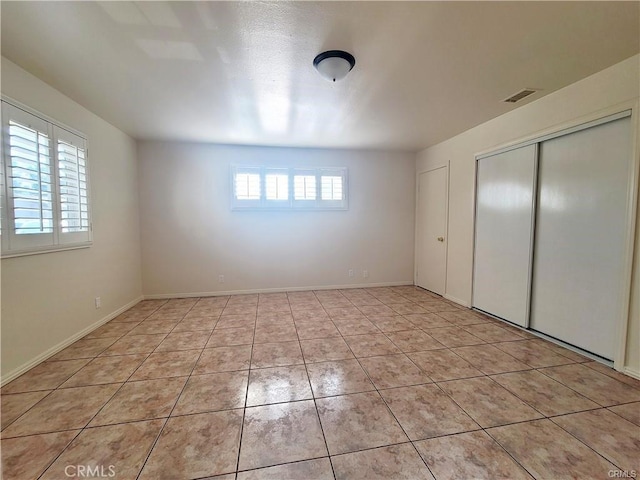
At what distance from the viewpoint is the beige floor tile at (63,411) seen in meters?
1.61

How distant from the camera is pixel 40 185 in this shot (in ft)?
7.61

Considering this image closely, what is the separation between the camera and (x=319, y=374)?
7.18 ft

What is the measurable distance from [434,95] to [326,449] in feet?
10.2

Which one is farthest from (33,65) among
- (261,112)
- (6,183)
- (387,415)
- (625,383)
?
(625,383)

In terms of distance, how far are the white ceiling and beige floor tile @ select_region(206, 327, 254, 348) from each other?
2.54 meters

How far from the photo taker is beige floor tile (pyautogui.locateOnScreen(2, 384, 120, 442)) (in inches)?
63.2

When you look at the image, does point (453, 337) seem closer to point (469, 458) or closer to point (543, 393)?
point (543, 393)

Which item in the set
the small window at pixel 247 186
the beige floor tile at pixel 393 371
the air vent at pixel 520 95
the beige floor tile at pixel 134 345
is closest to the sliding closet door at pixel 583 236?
the air vent at pixel 520 95

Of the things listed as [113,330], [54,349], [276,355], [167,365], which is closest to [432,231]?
[276,355]

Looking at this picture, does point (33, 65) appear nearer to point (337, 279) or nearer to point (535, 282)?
point (337, 279)

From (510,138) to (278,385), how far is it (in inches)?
142

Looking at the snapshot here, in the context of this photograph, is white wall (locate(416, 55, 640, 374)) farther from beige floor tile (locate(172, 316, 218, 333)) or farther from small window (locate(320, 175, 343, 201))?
beige floor tile (locate(172, 316, 218, 333))

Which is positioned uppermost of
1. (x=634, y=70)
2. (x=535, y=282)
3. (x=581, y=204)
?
(x=634, y=70)

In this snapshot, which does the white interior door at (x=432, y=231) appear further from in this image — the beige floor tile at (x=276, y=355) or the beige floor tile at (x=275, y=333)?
the beige floor tile at (x=276, y=355)
